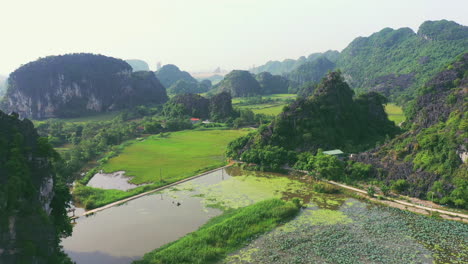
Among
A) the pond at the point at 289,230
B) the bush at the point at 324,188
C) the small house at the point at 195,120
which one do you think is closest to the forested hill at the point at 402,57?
the small house at the point at 195,120

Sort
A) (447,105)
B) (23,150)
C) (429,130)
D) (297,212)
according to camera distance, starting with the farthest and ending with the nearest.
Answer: (447,105) < (429,130) < (297,212) < (23,150)

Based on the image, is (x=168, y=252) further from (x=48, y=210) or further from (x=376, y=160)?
(x=376, y=160)

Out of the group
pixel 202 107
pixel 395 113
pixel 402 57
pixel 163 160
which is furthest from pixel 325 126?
pixel 402 57

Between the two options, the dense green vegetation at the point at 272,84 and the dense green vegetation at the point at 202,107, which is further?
the dense green vegetation at the point at 272,84

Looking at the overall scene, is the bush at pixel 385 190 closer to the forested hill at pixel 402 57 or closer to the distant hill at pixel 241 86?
the forested hill at pixel 402 57

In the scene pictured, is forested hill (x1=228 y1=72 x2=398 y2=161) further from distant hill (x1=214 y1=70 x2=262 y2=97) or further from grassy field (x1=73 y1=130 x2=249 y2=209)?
distant hill (x1=214 y1=70 x2=262 y2=97)

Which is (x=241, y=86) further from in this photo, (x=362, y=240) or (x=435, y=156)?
(x=362, y=240)

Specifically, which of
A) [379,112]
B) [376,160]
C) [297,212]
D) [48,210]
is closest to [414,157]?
[376,160]

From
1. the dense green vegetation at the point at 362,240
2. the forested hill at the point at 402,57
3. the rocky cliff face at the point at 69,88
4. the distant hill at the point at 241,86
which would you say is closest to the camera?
the dense green vegetation at the point at 362,240
